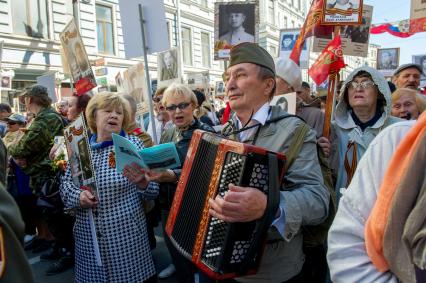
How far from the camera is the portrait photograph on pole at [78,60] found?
16.3 feet

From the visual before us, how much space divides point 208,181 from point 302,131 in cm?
54

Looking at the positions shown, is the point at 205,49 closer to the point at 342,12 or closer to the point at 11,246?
the point at 342,12

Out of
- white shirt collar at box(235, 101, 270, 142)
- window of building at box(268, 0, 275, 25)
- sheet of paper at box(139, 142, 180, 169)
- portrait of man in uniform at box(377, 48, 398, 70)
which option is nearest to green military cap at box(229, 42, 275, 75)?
white shirt collar at box(235, 101, 270, 142)

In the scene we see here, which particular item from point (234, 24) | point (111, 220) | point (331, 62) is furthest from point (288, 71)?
point (234, 24)

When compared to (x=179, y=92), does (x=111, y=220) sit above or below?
below

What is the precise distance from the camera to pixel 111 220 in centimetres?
257

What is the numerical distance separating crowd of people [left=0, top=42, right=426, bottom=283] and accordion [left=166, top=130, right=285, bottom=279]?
5cm

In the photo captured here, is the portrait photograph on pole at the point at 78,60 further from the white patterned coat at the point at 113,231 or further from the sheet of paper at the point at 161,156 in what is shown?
the sheet of paper at the point at 161,156

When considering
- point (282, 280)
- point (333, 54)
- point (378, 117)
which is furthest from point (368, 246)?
point (333, 54)

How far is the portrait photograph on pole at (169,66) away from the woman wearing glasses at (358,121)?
10.2 ft

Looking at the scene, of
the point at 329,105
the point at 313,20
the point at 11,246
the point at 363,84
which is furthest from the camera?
the point at 313,20

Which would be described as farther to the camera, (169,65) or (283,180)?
(169,65)

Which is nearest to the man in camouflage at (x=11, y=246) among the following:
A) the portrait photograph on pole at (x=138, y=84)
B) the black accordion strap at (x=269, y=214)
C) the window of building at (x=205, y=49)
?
the black accordion strap at (x=269, y=214)

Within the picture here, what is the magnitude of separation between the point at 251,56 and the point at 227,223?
933mm
